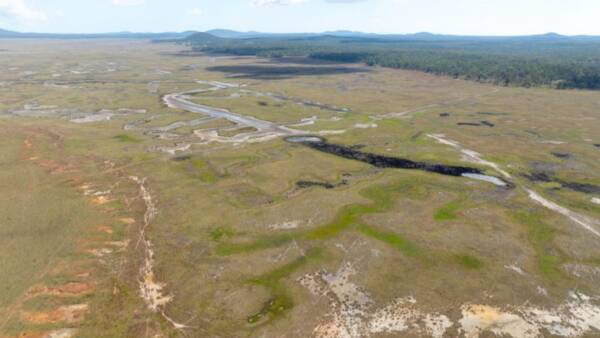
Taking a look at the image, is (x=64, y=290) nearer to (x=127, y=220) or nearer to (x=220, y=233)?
(x=127, y=220)

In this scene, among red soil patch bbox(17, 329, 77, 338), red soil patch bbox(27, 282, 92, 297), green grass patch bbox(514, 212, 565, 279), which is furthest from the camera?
green grass patch bbox(514, 212, 565, 279)

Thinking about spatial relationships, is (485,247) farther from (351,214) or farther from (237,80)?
(237,80)

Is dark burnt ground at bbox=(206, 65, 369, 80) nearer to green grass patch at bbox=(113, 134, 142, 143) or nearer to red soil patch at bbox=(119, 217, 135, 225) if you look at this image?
green grass patch at bbox=(113, 134, 142, 143)

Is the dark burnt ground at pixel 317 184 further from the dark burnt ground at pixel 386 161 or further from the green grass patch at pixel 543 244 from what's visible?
the green grass patch at pixel 543 244

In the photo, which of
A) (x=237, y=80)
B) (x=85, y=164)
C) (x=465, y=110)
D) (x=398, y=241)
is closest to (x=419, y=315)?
(x=398, y=241)

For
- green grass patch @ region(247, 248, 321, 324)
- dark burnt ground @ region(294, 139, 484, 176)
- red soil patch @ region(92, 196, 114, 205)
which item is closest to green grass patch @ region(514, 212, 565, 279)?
dark burnt ground @ region(294, 139, 484, 176)
